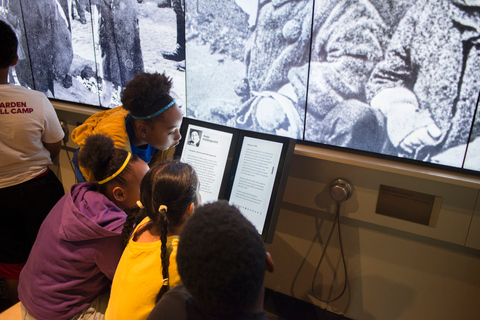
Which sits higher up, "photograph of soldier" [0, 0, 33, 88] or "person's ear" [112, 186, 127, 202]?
"photograph of soldier" [0, 0, 33, 88]

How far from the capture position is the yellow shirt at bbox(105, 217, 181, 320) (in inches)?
40.4

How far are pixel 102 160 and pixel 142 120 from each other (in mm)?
394

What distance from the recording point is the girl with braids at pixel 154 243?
3.37 ft

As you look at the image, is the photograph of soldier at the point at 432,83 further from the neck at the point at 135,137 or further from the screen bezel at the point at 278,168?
the neck at the point at 135,137

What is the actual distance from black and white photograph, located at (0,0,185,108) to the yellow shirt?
134 cm

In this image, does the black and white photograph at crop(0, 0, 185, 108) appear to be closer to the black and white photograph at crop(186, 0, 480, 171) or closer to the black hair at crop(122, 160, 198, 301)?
the black and white photograph at crop(186, 0, 480, 171)

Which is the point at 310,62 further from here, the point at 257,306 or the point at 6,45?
the point at 6,45

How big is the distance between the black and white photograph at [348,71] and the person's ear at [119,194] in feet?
3.08

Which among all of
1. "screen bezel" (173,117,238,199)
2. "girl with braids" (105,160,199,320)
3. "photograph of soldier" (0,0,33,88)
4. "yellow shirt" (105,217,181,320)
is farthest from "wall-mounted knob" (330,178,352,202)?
"photograph of soldier" (0,0,33,88)

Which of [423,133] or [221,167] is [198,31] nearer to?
[221,167]

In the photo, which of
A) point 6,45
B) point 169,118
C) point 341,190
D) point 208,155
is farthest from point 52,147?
point 341,190

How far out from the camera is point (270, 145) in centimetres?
158

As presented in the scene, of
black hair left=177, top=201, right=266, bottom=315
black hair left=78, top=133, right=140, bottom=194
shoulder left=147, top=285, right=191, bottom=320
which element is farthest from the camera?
black hair left=78, top=133, right=140, bottom=194

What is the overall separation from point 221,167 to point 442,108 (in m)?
1.11
